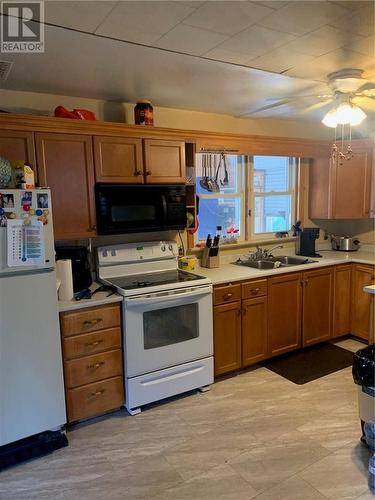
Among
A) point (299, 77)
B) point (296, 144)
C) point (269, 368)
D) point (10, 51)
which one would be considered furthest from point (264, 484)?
point (296, 144)

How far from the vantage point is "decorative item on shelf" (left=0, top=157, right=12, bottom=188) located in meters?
2.14

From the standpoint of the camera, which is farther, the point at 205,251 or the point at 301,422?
the point at 205,251

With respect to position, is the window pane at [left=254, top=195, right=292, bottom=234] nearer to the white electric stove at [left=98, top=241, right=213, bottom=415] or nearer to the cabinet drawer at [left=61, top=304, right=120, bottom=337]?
the white electric stove at [left=98, top=241, right=213, bottom=415]

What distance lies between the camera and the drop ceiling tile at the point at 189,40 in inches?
73.1

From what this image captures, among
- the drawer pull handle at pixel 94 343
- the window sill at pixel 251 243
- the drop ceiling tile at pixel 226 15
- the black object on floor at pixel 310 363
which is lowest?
the black object on floor at pixel 310 363

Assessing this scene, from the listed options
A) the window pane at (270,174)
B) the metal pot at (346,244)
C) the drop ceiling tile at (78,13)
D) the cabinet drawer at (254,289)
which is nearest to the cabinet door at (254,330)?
the cabinet drawer at (254,289)

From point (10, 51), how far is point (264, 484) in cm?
276

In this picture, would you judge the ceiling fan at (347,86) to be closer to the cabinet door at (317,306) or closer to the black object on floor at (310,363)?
the cabinet door at (317,306)

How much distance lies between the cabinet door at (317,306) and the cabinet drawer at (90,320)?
74.5 inches

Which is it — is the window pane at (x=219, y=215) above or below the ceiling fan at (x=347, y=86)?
below

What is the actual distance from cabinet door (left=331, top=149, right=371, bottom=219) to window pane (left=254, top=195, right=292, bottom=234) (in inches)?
20.1

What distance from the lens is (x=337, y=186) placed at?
4.14m

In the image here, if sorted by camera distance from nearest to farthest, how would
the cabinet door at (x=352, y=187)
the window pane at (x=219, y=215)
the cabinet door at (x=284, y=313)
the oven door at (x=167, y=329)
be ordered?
the oven door at (x=167, y=329) → the cabinet door at (x=284, y=313) → the window pane at (x=219, y=215) → the cabinet door at (x=352, y=187)

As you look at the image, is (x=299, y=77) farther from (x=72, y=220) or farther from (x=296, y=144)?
(x=72, y=220)
